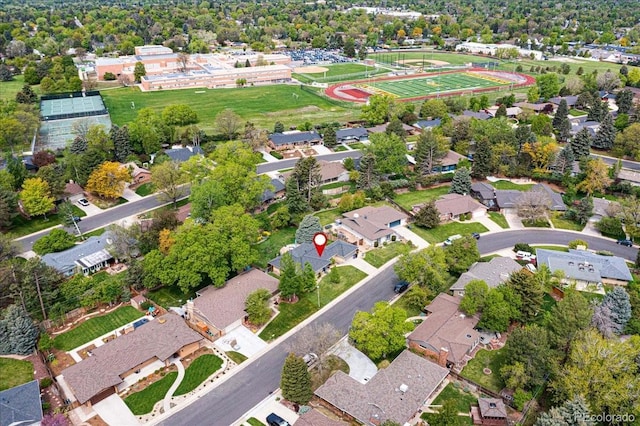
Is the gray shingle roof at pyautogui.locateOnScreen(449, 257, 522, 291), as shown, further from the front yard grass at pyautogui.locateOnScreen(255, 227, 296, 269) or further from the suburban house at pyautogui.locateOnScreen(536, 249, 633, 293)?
the front yard grass at pyautogui.locateOnScreen(255, 227, 296, 269)

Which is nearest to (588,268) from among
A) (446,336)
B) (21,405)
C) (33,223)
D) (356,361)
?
(446,336)

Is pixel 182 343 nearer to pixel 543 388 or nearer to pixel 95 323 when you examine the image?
pixel 95 323

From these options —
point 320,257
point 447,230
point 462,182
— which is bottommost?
point 447,230

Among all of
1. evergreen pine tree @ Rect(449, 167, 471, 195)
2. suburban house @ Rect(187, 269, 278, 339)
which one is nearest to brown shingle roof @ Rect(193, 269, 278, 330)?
suburban house @ Rect(187, 269, 278, 339)

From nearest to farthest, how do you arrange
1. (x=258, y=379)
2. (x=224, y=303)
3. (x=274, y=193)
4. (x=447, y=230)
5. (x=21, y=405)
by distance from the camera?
(x=21, y=405), (x=258, y=379), (x=224, y=303), (x=447, y=230), (x=274, y=193)

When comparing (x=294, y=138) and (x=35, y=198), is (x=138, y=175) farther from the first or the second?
(x=294, y=138)

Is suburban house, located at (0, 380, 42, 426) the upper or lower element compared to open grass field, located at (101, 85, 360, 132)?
lower
